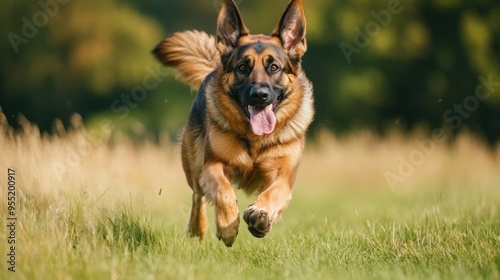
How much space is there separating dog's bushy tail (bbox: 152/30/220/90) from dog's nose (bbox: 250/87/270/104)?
1.82 meters

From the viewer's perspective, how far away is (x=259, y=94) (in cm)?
561

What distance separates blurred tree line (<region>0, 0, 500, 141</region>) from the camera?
20.2 metres

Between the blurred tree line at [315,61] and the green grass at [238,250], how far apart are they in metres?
13.2

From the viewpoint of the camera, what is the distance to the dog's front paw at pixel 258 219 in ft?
17.2

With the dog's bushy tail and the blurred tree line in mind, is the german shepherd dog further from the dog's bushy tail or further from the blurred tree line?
the blurred tree line

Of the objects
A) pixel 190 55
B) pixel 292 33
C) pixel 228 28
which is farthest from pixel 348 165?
pixel 228 28

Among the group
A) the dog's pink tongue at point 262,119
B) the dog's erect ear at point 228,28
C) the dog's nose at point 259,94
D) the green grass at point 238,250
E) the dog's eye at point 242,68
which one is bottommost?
the green grass at point 238,250

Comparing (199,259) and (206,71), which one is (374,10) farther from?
(199,259)

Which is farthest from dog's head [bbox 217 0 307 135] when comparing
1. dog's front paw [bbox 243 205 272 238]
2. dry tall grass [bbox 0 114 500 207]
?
dry tall grass [bbox 0 114 500 207]

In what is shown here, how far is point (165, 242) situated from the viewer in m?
5.72

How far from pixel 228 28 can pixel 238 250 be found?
1833 mm

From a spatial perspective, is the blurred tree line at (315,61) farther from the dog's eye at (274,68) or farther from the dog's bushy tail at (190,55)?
the dog's eye at (274,68)

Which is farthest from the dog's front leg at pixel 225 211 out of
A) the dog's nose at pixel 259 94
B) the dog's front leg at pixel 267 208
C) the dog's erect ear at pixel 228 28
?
the dog's erect ear at pixel 228 28

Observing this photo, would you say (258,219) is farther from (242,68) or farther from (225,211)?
(242,68)
